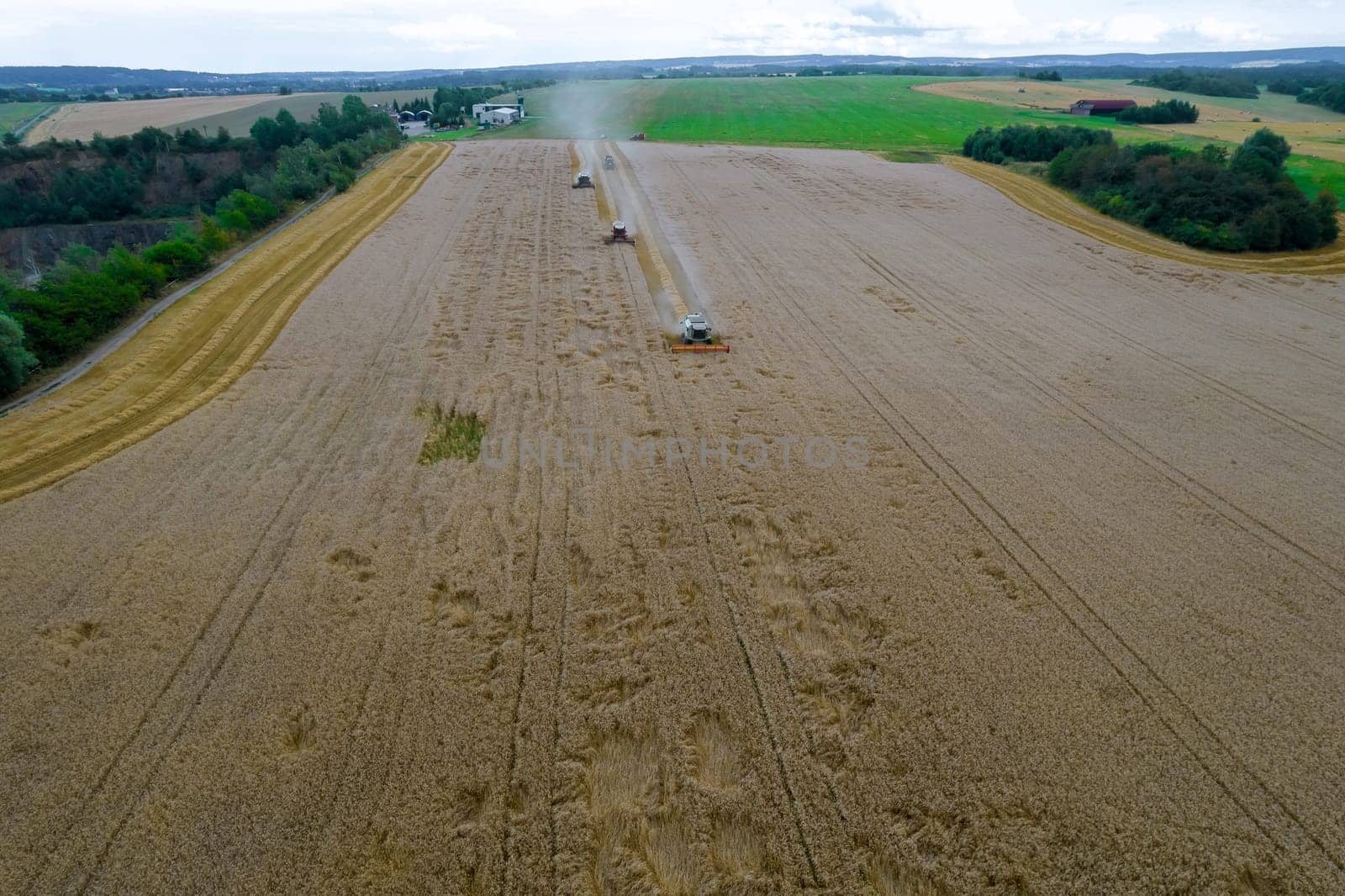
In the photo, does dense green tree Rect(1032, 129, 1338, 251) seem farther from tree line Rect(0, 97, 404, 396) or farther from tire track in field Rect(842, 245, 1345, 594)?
tree line Rect(0, 97, 404, 396)

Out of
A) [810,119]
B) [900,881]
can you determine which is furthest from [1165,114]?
[900,881]

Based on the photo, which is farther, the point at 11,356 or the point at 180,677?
the point at 11,356

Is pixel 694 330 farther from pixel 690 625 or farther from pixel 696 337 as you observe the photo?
pixel 690 625

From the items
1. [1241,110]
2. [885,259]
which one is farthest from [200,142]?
[1241,110]

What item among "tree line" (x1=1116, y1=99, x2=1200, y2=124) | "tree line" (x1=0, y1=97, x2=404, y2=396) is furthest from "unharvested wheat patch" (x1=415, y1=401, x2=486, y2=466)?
"tree line" (x1=1116, y1=99, x2=1200, y2=124)

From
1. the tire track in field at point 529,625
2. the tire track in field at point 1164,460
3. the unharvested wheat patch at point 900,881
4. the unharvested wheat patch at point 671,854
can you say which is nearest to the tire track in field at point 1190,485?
the tire track in field at point 1164,460

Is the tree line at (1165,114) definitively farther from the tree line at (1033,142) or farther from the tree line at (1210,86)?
the tree line at (1210,86)

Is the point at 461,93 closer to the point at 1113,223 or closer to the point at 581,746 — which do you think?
the point at 1113,223
